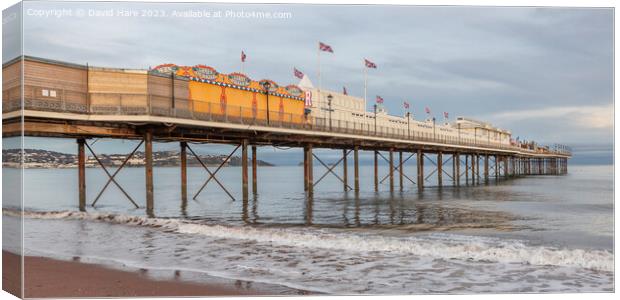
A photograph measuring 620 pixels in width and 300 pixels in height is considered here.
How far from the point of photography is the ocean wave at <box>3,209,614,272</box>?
43.9 feet

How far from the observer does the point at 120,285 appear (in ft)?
35.2

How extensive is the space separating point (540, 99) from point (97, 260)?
41.4 ft

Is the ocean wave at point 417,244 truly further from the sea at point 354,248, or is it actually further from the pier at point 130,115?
the pier at point 130,115

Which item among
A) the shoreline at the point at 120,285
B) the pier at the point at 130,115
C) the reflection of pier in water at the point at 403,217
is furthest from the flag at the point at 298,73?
the shoreline at the point at 120,285

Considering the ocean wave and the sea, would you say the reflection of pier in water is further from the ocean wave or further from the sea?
the ocean wave

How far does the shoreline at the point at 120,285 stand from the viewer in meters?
10.5

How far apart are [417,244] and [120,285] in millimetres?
7959

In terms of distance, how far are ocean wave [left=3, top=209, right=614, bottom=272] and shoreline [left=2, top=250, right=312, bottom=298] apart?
4.45 feet

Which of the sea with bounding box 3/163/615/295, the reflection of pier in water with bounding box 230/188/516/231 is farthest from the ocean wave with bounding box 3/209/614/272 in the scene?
the reflection of pier in water with bounding box 230/188/516/231

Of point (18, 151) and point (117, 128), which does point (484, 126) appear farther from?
point (18, 151)

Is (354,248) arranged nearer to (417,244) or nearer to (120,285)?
(417,244)

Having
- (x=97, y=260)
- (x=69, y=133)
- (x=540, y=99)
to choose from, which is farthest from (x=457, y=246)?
(x=69, y=133)

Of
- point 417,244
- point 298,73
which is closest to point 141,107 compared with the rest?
point 417,244

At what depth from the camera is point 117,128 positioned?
72.6ft
